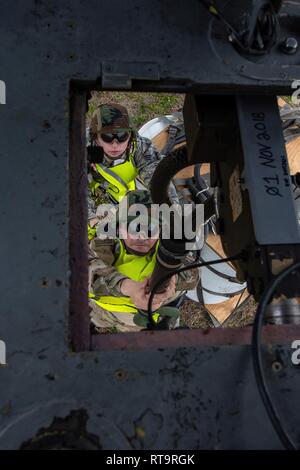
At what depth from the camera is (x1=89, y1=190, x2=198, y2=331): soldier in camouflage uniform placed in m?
2.92

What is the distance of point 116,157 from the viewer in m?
3.65

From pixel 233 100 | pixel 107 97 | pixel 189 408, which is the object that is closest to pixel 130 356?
pixel 189 408

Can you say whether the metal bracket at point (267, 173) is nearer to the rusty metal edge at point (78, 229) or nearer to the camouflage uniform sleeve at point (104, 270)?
the rusty metal edge at point (78, 229)

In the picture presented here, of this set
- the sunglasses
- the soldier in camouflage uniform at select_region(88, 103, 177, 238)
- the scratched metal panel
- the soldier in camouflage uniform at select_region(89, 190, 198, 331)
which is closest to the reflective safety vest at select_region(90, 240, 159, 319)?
the soldier in camouflage uniform at select_region(89, 190, 198, 331)

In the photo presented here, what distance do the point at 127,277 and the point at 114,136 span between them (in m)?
1.11

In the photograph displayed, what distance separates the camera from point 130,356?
3.24 ft

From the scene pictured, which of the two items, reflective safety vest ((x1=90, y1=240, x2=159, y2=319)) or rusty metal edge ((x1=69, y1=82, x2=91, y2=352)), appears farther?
reflective safety vest ((x1=90, y1=240, x2=159, y2=319))

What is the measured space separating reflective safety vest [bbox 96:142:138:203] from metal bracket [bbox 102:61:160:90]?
2479mm

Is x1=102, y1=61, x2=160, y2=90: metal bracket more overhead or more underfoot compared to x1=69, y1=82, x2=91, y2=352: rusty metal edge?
more overhead

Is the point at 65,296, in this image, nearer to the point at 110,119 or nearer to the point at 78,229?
the point at 78,229

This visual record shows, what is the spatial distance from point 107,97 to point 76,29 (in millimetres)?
3406

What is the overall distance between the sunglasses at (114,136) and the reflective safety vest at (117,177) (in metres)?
0.18

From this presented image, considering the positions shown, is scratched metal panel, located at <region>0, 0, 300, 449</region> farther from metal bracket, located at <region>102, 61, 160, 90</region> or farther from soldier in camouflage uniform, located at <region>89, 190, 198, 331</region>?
soldier in camouflage uniform, located at <region>89, 190, 198, 331</region>

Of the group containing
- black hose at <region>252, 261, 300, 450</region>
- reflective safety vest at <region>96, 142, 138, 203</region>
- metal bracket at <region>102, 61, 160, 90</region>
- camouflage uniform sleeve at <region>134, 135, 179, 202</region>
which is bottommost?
black hose at <region>252, 261, 300, 450</region>
